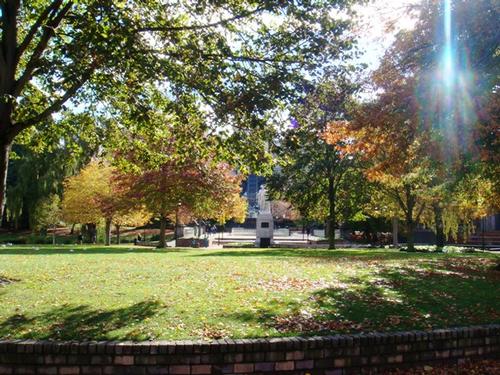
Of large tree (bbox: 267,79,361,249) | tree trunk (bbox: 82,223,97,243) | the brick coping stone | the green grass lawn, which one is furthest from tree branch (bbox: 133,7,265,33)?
tree trunk (bbox: 82,223,97,243)

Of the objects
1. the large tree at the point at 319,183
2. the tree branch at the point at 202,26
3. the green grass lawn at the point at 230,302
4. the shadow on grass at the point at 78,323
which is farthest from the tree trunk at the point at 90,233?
the shadow on grass at the point at 78,323

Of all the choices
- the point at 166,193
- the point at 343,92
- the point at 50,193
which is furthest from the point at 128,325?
the point at 50,193

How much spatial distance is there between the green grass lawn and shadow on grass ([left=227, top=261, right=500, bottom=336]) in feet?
→ 0.05

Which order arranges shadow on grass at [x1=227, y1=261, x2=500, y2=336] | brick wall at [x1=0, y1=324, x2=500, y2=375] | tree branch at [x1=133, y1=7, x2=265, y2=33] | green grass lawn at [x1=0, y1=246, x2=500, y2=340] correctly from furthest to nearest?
tree branch at [x1=133, y1=7, x2=265, y2=33]
shadow on grass at [x1=227, y1=261, x2=500, y2=336]
green grass lawn at [x1=0, y1=246, x2=500, y2=340]
brick wall at [x1=0, y1=324, x2=500, y2=375]

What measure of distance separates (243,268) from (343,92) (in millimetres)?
4647

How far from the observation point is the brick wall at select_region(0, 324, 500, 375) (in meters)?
4.81

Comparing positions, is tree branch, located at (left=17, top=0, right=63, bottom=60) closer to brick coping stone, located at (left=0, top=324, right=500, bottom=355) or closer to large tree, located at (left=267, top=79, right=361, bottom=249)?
brick coping stone, located at (left=0, top=324, right=500, bottom=355)

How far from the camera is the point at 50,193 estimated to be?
42.8 m

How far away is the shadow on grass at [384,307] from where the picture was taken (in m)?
Answer: 5.92

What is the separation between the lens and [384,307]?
6.86m

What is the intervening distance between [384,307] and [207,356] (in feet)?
10.1

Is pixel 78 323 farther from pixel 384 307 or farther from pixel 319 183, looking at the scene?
pixel 319 183

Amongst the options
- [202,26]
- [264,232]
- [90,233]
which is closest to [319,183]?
[264,232]

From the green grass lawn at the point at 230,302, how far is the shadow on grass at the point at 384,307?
1cm
